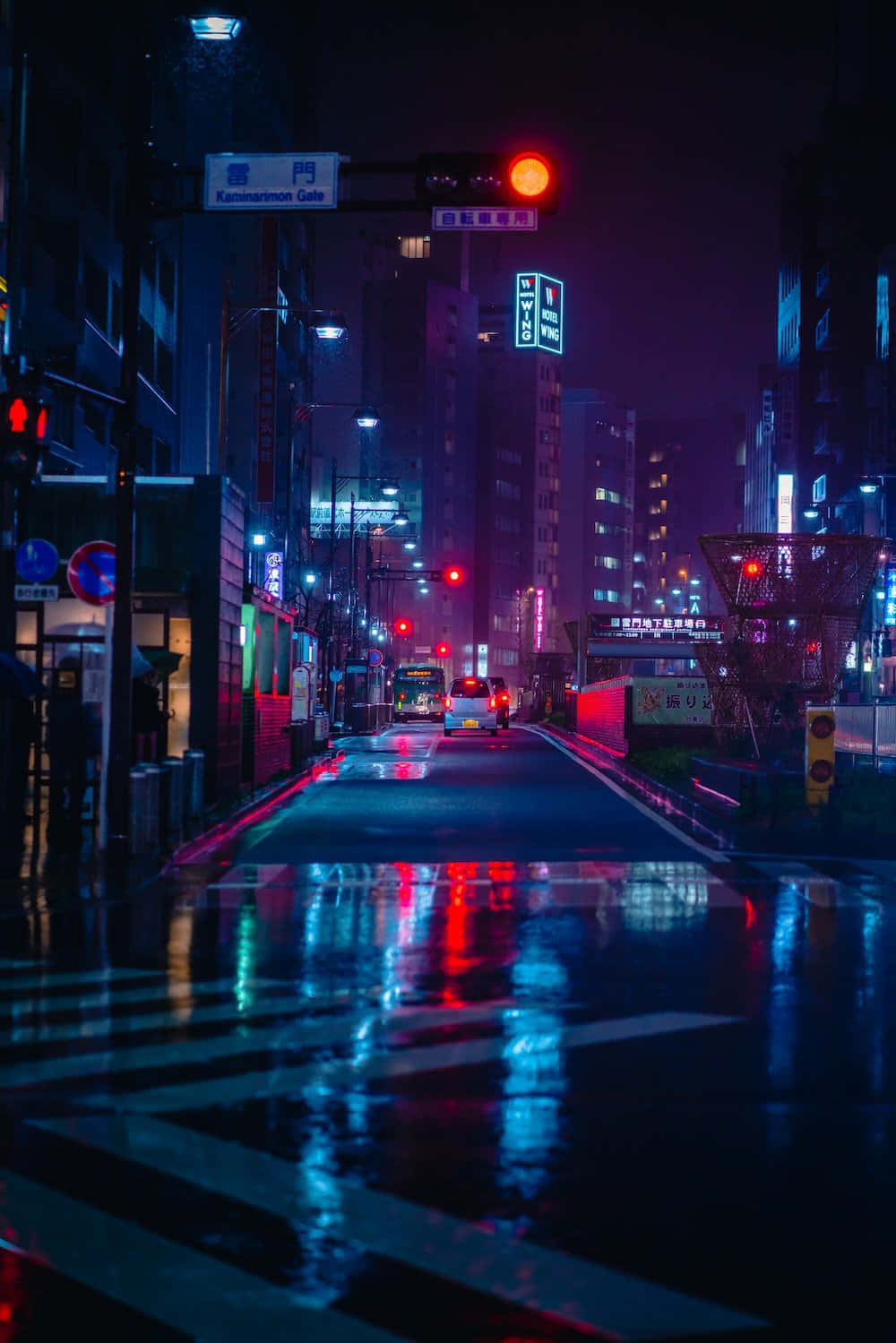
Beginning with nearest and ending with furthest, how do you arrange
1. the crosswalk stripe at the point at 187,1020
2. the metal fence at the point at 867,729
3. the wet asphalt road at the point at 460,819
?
the crosswalk stripe at the point at 187,1020, the wet asphalt road at the point at 460,819, the metal fence at the point at 867,729

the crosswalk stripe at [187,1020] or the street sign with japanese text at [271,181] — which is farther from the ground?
the street sign with japanese text at [271,181]

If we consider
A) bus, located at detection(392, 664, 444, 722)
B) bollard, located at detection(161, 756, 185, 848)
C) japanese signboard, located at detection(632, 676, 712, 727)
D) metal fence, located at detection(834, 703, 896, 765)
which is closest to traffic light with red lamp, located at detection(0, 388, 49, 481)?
bollard, located at detection(161, 756, 185, 848)

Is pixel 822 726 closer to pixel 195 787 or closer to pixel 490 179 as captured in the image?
pixel 195 787

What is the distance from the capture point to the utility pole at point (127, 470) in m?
18.7

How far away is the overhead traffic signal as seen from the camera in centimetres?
1561

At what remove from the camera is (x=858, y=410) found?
4021 inches

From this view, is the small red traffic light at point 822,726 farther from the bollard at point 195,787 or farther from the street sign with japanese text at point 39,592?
the street sign with japanese text at point 39,592

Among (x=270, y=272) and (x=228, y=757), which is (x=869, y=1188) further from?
(x=270, y=272)

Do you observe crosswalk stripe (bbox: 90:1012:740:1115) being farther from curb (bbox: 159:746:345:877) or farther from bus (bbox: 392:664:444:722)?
bus (bbox: 392:664:444:722)

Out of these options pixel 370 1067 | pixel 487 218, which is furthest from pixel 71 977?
pixel 487 218

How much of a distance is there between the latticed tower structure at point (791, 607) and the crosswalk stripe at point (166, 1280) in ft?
121

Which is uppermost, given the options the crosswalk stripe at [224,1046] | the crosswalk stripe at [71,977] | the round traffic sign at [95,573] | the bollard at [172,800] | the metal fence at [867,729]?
the round traffic sign at [95,573]

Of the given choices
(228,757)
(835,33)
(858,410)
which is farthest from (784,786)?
(835,33)

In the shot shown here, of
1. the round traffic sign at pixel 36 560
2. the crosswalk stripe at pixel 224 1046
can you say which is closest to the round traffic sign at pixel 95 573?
the round traffic sign at pixel 36 560
